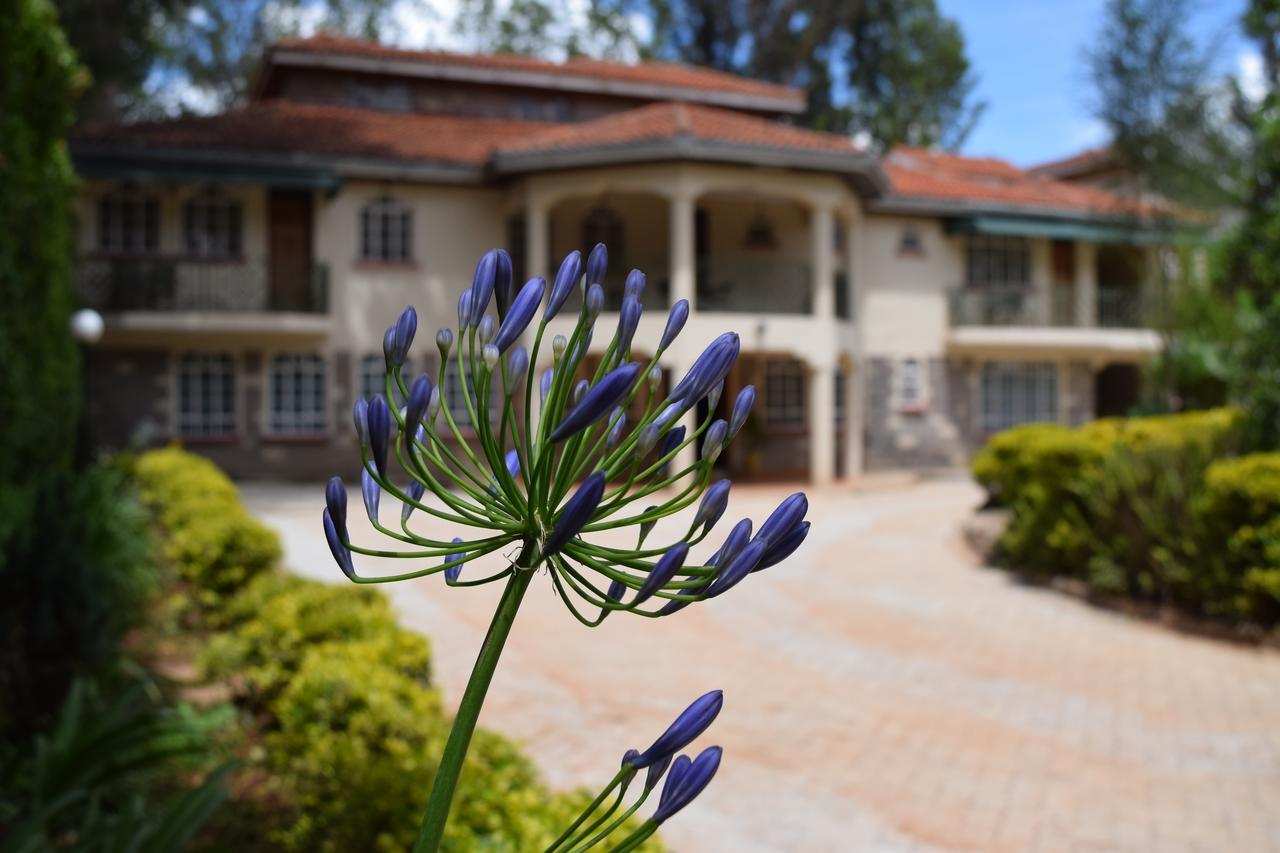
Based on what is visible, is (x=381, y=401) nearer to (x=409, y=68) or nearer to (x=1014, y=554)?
(x=1014, y=554)

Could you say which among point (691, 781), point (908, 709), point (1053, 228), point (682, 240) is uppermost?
point (1053, 228)

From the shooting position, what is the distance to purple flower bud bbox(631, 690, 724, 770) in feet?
3.91

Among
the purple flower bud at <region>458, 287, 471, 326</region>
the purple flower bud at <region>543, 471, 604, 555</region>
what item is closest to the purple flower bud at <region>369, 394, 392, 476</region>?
the purple flower bud at <region>458, 287, 471, 326</region>

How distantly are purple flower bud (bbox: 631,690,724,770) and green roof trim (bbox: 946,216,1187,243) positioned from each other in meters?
25.8

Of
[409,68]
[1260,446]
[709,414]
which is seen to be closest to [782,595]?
[1260,446]

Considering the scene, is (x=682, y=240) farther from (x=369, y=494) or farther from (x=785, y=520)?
(x=785, y=520)

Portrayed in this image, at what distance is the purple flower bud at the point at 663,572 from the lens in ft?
3.62

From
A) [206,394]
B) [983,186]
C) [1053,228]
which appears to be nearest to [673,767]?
[206,394]

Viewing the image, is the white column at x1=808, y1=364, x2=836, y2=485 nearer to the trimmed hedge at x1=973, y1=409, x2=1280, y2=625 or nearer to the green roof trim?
the green roof trim

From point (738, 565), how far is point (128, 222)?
76.9 feet

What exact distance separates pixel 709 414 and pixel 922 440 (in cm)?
2565

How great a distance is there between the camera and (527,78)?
Result: 26.5 meters

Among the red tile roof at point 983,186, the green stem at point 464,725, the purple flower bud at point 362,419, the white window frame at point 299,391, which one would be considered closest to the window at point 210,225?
the white window frame at point 299,391

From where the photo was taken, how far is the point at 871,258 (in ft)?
84.3
